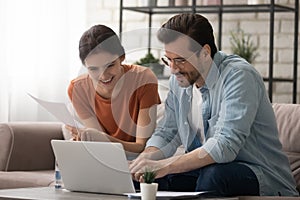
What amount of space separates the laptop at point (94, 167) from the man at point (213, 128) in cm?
9

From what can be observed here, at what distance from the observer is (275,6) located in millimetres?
4297

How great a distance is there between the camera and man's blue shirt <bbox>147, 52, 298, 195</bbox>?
263 cm

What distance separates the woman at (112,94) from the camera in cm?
304

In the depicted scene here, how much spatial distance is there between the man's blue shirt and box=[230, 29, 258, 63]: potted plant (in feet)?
5.05

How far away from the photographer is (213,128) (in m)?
2.77

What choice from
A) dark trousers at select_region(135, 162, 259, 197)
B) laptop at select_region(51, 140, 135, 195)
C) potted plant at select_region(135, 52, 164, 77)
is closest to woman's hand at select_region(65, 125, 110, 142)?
laptop at select_region(51, 140, 135, 195)

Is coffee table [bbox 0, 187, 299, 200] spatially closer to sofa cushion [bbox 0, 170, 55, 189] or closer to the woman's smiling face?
the woman's smiling face

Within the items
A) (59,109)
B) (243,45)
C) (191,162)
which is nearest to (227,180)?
(191,162)

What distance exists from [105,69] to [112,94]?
7.2 inches

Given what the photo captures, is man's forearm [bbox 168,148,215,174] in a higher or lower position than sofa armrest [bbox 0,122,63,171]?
higher

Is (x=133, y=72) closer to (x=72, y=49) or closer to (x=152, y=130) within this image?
(x=152, y=130)

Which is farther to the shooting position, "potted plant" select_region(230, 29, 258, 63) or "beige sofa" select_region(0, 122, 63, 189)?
"potted plant" select_region(230, 29, 258, 63)

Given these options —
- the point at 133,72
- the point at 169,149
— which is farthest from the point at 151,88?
the point at 169,149

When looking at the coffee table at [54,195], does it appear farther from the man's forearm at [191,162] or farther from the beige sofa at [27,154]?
the beige sofa at [27,154]
